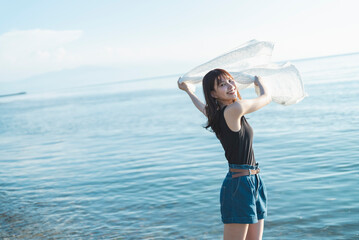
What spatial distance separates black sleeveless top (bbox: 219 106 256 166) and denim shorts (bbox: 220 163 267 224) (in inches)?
2.5

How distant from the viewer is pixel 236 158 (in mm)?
3926

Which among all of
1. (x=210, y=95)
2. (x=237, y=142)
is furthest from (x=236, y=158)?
(x=210, y=95)

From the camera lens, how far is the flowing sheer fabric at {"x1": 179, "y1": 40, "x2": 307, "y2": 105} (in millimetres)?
4582

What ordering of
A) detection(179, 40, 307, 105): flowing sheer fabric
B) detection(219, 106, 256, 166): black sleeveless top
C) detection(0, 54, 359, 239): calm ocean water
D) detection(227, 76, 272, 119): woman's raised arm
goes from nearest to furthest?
detection(227, 76, 272, 119): woman's raised arm, detection(219, 106, 256, 166): black sleeveless top, detection(179, 40, 307, 105): flowing sheer fabric, detection(0, 54, 359, 239): calm ocean water

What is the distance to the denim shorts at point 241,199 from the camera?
382 cm

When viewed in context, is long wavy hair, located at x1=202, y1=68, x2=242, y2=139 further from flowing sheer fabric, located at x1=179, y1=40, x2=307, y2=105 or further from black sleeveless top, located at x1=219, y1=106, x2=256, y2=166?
flowing sheer fabric, located at x1=179, y1=40, x2=307, y2=105

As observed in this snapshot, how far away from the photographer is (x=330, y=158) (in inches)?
A: 459

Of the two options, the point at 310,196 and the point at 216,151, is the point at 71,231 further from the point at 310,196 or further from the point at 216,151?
the point at 216,151

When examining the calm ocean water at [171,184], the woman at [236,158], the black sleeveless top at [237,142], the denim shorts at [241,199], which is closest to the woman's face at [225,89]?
the woman at [236,158]

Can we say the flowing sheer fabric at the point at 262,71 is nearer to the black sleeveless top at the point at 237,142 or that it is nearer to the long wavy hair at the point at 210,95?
the long wavy hair at the point at 210,95

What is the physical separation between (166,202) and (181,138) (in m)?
9.34

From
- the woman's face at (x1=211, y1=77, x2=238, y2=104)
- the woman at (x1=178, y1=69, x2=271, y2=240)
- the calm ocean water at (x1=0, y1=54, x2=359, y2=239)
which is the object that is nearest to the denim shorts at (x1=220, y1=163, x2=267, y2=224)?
the woman at (x1=178, y1=69, x2=271, y2=240)

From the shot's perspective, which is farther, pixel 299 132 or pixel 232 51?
pixel 299 132

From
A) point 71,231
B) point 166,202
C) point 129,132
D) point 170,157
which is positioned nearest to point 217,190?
point 166,202
